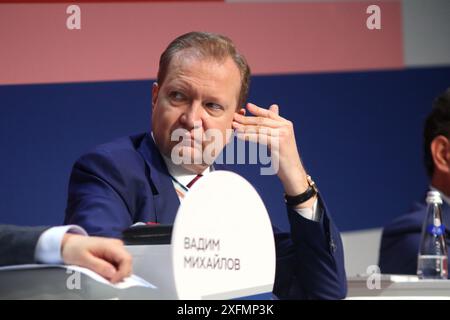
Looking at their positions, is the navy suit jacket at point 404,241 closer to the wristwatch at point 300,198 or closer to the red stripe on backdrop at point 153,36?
the red stripe on backdrop at point 153,36

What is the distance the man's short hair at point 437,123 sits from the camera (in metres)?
3.16

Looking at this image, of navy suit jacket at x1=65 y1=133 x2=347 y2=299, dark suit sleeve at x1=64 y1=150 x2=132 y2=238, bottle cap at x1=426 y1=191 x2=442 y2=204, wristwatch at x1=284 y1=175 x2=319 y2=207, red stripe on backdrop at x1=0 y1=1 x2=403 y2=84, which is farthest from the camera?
bottle cap at x1=426 y1=191 x2=442 y2=204

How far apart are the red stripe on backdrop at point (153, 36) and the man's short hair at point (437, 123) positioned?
1.66 ft

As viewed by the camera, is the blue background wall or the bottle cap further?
the bottle cap

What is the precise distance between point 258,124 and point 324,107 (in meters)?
1.87

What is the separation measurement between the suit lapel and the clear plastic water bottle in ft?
4.07

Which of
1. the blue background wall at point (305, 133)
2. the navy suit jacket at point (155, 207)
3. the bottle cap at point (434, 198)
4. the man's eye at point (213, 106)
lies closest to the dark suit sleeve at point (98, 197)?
the navy suit jacket at point (155, 207)

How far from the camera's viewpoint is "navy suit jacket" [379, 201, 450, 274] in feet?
10.3

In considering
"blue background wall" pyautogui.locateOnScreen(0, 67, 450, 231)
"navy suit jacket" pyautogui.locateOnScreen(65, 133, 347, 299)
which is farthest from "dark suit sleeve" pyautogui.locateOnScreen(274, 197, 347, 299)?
"blue background wall" pyautogui.locateOnScreen(0, 67, 450, 231)

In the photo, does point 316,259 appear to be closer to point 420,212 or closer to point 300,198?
point 300,198

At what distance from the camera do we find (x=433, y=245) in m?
2.83

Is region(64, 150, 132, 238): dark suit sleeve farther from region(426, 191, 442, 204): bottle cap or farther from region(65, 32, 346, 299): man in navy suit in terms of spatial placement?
region(426, 191, 442, 204): bottle cap

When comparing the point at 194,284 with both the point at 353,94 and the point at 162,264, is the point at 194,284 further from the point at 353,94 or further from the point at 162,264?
the point at 353,94

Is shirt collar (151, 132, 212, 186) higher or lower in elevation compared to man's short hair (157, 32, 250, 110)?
lower
